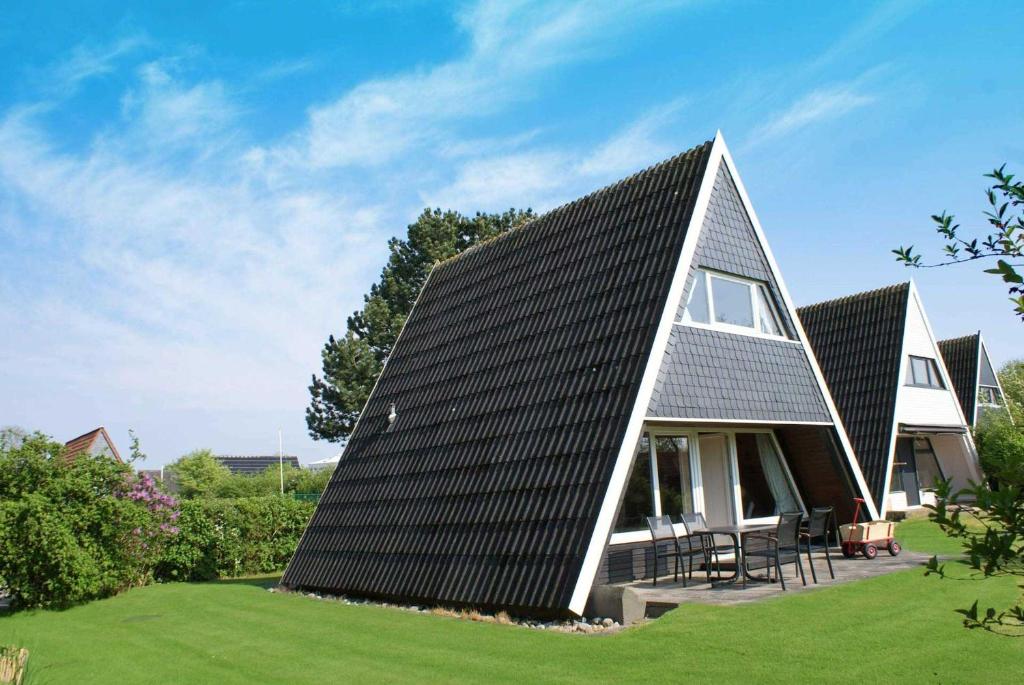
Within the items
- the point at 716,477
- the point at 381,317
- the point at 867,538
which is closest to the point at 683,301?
the point at 716,477

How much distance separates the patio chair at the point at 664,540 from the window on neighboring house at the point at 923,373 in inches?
592

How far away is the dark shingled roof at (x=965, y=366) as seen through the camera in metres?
31.0

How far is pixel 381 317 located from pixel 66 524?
2881cm

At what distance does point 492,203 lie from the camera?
43.7 metres

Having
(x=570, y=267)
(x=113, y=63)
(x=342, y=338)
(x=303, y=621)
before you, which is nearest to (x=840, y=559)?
(x=570, y=267)

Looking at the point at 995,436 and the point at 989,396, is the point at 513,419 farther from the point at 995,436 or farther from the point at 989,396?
the point at 989,396

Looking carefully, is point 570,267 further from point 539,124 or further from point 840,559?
point 840,559

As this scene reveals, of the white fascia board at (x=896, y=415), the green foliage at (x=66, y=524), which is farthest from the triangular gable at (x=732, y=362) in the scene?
the green foliage at (x=66, y=524)

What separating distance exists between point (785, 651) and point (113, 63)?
42.9 ft

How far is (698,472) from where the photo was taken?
13750 mm

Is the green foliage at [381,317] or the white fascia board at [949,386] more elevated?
the green foliage at [381,317]

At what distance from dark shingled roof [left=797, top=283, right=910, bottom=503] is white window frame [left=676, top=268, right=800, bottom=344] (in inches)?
294

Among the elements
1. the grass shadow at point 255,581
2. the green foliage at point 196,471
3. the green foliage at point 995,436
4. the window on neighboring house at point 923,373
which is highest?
the green foliage at point 196,471

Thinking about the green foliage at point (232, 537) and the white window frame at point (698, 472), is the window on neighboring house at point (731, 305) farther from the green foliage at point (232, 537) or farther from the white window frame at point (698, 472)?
the green foliage at point (232, 537)
